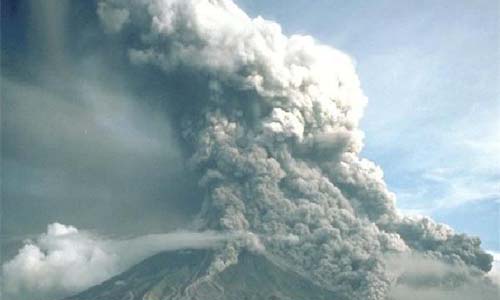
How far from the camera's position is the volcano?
4079 inches

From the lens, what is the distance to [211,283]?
10575 cm

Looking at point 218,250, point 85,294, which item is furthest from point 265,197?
point 85,294

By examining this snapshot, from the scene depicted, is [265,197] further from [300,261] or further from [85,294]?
[85,294]

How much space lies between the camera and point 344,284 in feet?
252

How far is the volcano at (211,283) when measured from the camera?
4079 inches

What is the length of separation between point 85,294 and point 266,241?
53372 mm

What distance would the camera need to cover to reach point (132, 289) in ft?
373

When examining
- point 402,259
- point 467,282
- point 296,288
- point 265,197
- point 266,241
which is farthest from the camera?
point 296,288

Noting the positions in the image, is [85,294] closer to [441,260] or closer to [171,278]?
[171,278]

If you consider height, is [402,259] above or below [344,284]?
above

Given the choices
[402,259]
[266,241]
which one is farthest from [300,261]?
[402,259]

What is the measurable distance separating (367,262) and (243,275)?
36.3m

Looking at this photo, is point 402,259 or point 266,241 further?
point 402,259

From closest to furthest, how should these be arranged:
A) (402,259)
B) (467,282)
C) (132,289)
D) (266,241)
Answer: (266,241)
(402,259)
(467,282)
(132,289)
